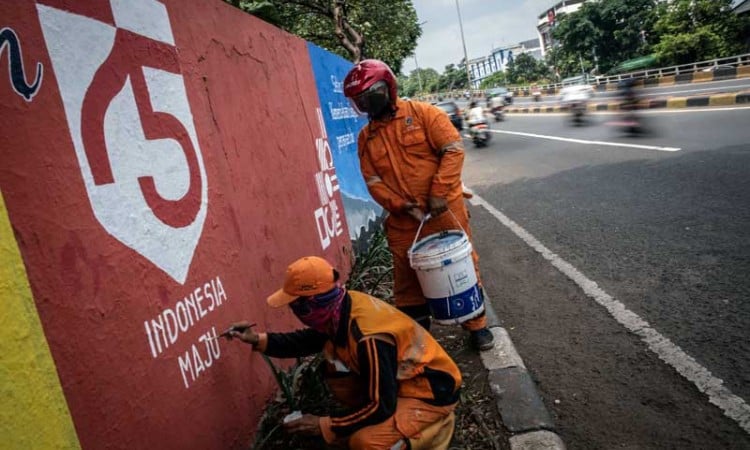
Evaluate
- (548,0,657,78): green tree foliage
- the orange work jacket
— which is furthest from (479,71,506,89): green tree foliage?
the orange work jacket

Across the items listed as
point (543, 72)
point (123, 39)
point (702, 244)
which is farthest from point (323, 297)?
point (543, 72)

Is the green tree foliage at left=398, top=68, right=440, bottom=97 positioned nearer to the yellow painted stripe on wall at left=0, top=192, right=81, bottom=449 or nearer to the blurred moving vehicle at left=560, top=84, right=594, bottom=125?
the blurred moving vehicle at left=560, top=84, right=594, bottom=125

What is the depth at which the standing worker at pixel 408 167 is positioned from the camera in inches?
124

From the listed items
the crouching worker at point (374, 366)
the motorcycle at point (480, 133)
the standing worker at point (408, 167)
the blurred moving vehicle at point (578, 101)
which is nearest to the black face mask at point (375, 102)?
the standing worker at point (408, 167)

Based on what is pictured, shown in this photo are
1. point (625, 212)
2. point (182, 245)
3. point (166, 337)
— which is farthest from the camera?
point (625, 212)

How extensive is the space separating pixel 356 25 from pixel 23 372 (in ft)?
49.8

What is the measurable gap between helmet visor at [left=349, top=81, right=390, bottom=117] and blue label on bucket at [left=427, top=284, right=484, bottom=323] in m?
1.20

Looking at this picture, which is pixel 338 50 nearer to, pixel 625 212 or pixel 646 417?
pixel 625 212

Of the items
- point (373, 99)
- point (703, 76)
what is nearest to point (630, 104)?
point (373, 99)

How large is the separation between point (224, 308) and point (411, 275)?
4.28 feet

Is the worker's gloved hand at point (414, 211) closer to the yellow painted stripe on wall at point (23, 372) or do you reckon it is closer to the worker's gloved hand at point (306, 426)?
the worker's gloved hand at point (306, 426)

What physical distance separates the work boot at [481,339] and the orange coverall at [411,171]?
49 mm

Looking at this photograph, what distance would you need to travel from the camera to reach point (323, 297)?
209cm

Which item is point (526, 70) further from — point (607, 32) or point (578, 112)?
point (578, 112)
